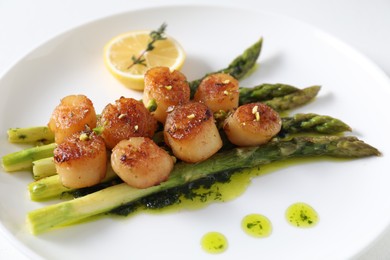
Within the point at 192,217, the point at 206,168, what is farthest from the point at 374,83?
the point at 192,217

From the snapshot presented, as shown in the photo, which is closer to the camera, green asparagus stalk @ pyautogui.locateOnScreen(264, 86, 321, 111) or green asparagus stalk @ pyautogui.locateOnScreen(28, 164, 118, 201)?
green asparagus stalk @ pyautogui.locateOnScreen(28, 164, 118, 201)

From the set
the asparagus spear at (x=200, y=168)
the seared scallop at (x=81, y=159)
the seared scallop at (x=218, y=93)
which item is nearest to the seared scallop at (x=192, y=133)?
the asparagus spear at (x=200, y=168)

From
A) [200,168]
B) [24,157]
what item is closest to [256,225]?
[200,168]

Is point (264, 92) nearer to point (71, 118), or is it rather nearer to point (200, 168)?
point (200, 168)

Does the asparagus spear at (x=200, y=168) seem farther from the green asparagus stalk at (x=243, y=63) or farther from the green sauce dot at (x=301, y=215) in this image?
the green asparagus stalk at (x=243, y=63)

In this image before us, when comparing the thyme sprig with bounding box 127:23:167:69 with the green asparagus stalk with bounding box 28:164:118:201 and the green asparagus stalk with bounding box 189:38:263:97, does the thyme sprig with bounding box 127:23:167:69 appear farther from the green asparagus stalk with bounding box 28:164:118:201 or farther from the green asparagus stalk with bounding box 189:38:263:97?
the green asparagus stalk with bounding box 28:164:118:201

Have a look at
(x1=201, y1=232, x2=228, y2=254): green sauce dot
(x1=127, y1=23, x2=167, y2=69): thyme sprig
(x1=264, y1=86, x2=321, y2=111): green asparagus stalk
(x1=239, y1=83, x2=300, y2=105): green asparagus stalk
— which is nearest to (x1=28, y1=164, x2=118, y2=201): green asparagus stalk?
(x1=201, y1=232, x2=228, y2=254): green sauce dot

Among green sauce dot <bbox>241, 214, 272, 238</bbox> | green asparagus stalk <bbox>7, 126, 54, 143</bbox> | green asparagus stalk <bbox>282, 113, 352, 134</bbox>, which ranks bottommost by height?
green sauce dot <bbox>241, 214, 272, 238</bbox>

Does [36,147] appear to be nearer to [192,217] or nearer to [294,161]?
[192,217]
